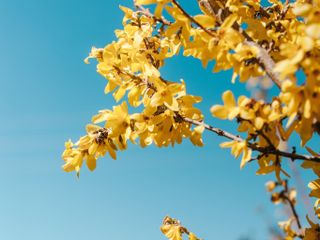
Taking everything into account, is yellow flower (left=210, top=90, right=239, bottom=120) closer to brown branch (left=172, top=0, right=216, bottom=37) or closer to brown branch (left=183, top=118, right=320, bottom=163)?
brown branch (left=183, top=118, right=320, bottom=163)

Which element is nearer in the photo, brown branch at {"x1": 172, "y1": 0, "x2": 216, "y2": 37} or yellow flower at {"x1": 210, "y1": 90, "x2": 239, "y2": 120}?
yellow flower at {"x1": 210, "y1": 90, "x2": 239, "y2": 120}

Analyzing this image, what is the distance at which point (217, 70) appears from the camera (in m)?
1.98

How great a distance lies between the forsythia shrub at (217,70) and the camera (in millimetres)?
1650

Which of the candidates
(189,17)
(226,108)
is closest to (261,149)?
(226,108)

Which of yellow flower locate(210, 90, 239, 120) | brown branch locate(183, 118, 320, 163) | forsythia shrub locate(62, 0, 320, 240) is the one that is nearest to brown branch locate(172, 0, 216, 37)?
forsythia shrub locate(62, 0, 320, 240)

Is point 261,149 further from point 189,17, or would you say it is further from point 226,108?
point 189,17

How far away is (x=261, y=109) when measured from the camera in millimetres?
1836

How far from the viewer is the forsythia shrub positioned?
1.65 m

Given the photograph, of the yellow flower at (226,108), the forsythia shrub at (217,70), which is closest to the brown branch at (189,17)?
the forsythia shrub at (217,70)

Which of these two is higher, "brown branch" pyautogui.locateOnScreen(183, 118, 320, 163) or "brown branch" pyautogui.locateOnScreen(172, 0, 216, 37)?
"brown branch" pyautogui.locateOnScreen(172, 0, 216, 37)

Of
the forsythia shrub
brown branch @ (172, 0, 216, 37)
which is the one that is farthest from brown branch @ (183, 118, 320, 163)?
brown branch @ (172, 0, 216, 37)

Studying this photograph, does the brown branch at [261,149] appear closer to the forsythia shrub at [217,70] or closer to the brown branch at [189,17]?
the forsythia shrub at [217,70]

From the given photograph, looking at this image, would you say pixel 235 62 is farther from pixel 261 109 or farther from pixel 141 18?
pixel 141 18

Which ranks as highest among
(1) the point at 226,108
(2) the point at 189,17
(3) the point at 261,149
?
(2) the point at 189,17
